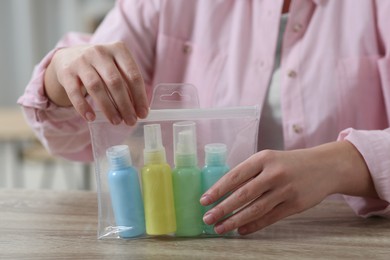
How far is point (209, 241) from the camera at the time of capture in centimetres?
66

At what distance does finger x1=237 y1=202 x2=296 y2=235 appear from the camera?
671 millimetres

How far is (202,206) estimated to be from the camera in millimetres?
661

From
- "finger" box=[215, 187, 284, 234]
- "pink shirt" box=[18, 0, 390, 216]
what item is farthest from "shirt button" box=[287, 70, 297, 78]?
"finger" box=[215, 187, 284, 234]

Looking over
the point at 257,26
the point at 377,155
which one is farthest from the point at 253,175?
the point at 257,26

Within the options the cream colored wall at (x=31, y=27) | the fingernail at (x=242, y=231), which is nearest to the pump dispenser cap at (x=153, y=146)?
the fingernail at (x=242, y=231)

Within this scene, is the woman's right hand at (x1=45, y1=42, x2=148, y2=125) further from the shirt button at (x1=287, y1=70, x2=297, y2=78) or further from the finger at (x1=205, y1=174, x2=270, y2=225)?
the shirt button at (x1=287, y1=70, x2=297, y2=78)

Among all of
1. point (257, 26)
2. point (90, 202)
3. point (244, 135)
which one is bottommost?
point (90, 202)

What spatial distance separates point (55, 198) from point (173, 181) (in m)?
0.29

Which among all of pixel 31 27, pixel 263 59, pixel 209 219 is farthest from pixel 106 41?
pixel 31 27

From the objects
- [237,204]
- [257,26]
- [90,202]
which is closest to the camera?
[237,204]

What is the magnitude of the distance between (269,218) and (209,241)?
8 cm

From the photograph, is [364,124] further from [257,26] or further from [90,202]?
[90,202]

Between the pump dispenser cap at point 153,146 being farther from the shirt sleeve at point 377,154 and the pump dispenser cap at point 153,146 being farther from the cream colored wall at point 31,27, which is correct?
the cream colored wall at point 31,27

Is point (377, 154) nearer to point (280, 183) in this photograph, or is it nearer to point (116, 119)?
point (280, 183)
